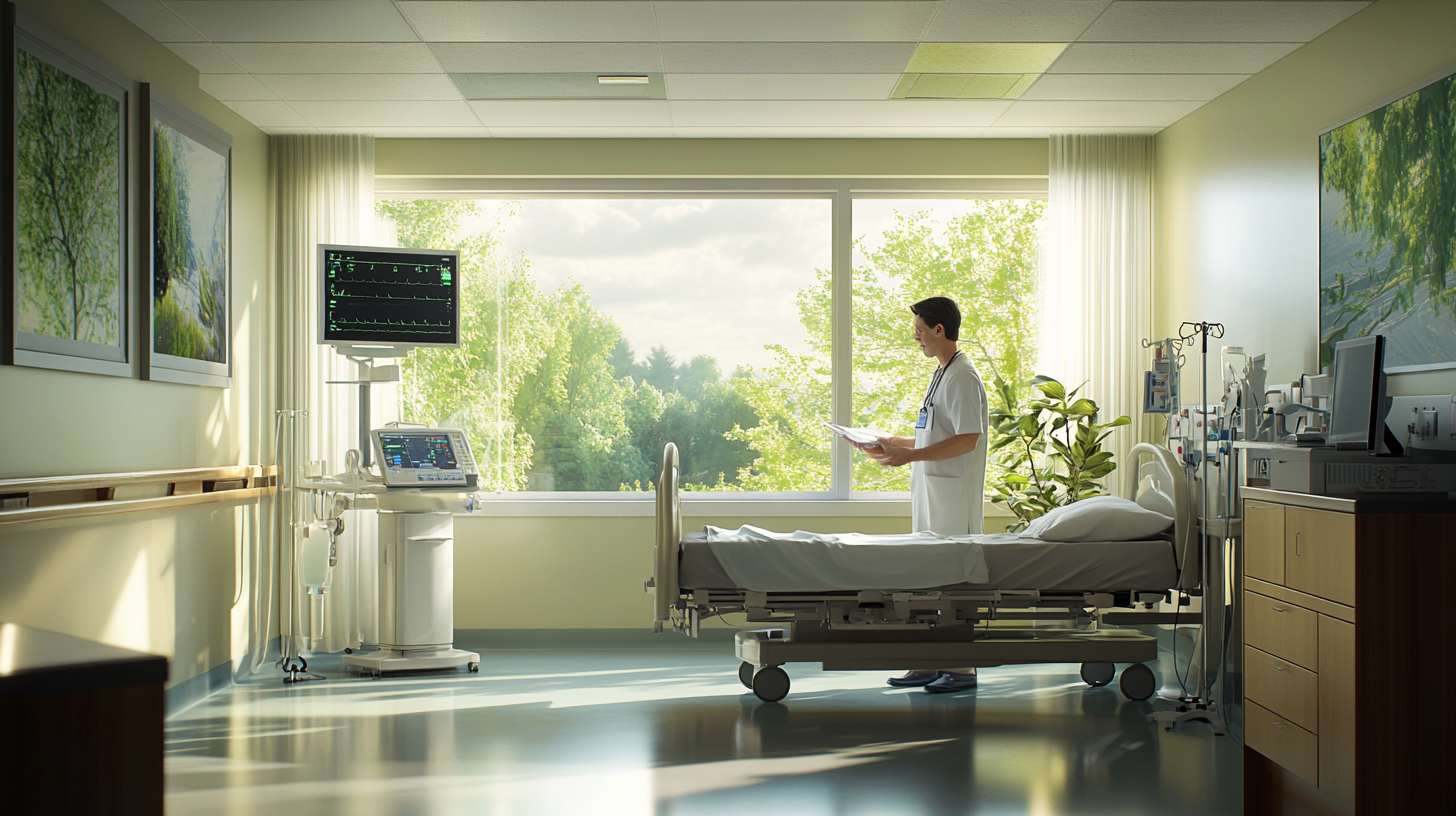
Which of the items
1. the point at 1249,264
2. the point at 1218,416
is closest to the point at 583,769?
the point at 1218,416

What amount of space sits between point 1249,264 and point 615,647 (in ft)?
12.0

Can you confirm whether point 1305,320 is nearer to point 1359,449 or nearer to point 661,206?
point 1359,449

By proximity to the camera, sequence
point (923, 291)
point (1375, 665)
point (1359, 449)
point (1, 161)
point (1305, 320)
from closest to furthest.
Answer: point (1375, 665) < point (1359, 449) < point (1, 161) < point (1305, 320) < point (923, 291)

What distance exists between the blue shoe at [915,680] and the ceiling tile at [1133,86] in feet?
8.89

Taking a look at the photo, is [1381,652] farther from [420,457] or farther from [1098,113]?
[420,457]

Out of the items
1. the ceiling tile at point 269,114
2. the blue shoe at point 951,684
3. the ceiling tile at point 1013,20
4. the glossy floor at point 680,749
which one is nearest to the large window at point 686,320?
the ceiling tile at point 269,114

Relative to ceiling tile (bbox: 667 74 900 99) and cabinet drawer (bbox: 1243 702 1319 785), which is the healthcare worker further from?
cabinet drawer (bbox: 1243 702 1319 785)

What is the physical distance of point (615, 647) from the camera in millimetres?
5629

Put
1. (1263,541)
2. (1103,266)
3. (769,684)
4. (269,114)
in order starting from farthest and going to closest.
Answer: (1103,266)
(269,114)
(769,684)
(1263,541)

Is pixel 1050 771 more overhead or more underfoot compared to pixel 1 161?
more underfoot

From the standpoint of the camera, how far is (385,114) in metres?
5.21

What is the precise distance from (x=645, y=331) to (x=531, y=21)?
7.27 ft

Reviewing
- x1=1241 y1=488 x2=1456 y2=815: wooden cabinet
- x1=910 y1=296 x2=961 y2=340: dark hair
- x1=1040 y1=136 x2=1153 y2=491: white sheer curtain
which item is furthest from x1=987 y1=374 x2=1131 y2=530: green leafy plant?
x1=1241 y1=488 x2=1456 y2=815: wooden cabinet

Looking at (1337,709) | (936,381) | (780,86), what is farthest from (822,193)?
(1337,709)
